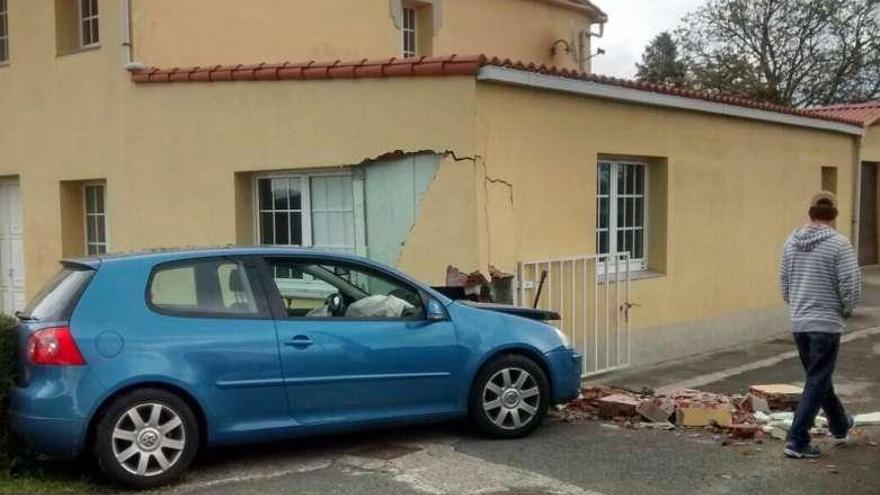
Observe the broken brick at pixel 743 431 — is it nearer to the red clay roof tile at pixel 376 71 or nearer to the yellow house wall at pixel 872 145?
the red clay roof tile at pixel 376 71

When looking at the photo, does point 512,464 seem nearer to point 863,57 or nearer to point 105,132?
point 105,132

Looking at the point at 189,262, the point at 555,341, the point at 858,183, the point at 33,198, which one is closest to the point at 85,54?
the point at 33,198

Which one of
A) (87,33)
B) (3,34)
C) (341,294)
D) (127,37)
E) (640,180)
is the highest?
(3,34)

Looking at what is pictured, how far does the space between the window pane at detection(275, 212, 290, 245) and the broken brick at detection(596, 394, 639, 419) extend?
13.5 feet

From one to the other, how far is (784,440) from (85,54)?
9.60 m

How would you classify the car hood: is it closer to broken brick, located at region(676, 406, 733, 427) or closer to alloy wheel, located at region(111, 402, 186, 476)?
broken brick, located at region(676, 406, 733, 427)

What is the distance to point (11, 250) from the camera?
44.7ft

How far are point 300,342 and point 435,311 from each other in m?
1.01

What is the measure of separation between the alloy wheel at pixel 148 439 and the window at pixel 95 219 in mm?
7301

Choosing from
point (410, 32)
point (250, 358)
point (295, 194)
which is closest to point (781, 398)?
point (250, 358)

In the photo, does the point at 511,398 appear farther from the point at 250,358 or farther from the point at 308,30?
the point at 308,30

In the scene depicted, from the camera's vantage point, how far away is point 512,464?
618cm

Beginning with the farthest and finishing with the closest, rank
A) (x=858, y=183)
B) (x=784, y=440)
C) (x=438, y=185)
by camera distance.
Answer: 1. (x=858, y=183)
2. (x=438, y=185)
3. (x=784, y=440)

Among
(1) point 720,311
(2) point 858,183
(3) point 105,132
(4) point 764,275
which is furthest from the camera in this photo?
(2) point 858,183
